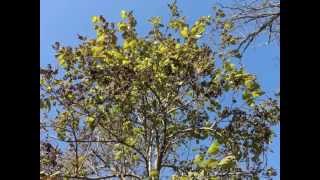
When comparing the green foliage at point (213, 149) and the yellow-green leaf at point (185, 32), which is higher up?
the yellow-green leaf at point (185, 32)

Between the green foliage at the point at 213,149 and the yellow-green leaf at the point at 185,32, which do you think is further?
the yellow-green leaf at the point at 185,32

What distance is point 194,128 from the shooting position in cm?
789

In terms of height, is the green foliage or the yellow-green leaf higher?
the yellow-green leaf

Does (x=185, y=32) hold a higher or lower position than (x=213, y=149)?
higher

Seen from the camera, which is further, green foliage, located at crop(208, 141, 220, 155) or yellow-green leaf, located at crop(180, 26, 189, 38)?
yellow-green leaf, located at crop(180, 26, 189, 38)

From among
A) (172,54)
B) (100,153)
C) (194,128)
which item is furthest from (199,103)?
(100,153)

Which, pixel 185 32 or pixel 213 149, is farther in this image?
pixel 185 32

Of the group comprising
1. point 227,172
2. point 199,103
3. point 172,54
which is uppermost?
point 172,54
